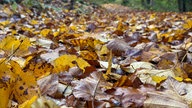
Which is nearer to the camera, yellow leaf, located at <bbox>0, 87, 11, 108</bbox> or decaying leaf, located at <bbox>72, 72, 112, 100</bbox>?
yellow leaf, located at <bbox>0, 87, 11, 108</bbox>

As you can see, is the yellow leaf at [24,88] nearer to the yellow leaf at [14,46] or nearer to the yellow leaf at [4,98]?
the yellow leaf at [4,98]

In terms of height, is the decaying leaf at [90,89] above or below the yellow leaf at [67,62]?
above

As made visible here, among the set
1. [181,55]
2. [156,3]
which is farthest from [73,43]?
[156,3]

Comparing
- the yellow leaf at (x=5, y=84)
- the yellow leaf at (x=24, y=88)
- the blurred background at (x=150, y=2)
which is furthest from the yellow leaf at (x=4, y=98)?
the blurred background at (x=150, y=2)

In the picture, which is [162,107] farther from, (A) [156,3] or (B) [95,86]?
(A) [156,3]

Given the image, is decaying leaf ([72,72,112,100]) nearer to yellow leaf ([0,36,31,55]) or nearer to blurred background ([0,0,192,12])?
yellow leaf ([0,36,31,55])

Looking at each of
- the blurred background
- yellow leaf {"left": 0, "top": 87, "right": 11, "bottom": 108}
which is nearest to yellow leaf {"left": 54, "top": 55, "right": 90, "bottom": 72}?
yellow leaf {"left": 0, "top": 87, "right": 11, "bottom": 108}

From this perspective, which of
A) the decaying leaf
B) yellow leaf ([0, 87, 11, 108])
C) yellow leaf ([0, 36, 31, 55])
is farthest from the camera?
yellow leaf ([0, 36, 31, 55])

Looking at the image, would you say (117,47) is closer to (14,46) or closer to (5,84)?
(14,46)

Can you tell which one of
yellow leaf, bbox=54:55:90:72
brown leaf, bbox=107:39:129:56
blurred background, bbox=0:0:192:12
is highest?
yellow leaf, bbox=54:55:90:72

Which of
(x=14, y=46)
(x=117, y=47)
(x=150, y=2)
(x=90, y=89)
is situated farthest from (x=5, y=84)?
(x=150, y=2)

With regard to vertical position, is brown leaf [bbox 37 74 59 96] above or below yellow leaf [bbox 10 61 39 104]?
below
